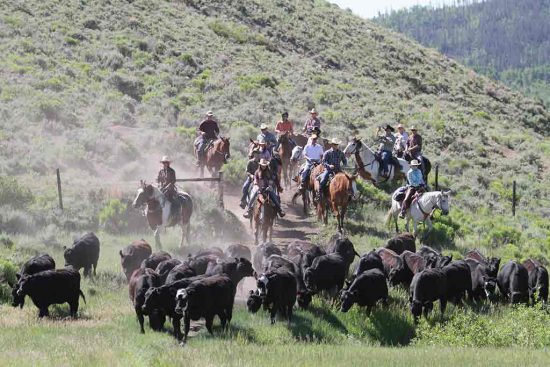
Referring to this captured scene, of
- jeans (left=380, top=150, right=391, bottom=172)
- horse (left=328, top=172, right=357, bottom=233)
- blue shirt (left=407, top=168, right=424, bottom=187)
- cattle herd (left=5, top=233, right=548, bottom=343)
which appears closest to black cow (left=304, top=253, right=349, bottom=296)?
cattle herd (left=5, top=233, right=548, bottom=343)

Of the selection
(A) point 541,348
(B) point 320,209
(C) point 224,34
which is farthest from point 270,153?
(C) point 224,34

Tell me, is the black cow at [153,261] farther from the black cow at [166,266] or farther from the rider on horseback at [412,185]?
the rider on horseback at [412,185]

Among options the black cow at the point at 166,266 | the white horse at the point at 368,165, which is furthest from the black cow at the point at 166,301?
the white horse at the point at 368,165

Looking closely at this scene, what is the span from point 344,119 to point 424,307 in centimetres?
3016

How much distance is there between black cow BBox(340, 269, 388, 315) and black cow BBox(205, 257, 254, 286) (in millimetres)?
2141

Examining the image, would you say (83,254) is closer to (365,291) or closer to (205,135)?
(365,291)

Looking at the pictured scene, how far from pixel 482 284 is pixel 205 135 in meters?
13.4

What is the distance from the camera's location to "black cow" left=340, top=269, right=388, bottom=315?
16078 mm

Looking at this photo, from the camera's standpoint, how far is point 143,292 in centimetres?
1450

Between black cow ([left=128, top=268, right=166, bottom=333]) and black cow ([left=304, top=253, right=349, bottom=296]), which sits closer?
black cow ([left=128, top=268, right=166, bottom=333])

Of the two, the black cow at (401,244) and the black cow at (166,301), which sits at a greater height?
the black cow at (401,244)

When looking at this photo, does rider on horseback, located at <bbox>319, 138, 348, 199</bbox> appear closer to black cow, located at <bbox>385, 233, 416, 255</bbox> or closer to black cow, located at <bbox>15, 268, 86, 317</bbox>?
black cow, located at <bbox>385, 233, 416, 255</bbox>

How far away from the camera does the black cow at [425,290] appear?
16422 mm

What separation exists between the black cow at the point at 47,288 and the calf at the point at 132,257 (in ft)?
9.58
